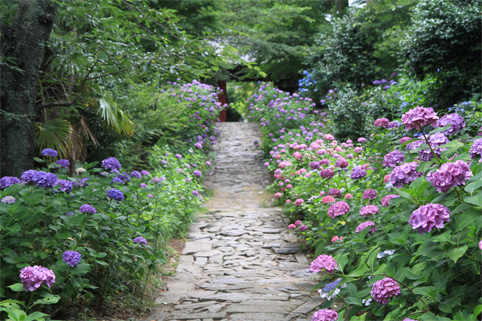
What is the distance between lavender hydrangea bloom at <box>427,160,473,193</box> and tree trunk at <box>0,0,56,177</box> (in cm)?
335

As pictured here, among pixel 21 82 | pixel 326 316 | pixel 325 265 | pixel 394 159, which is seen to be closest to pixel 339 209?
pixel 394 159

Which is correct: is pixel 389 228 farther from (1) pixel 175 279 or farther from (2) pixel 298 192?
(2) pixel 298 192

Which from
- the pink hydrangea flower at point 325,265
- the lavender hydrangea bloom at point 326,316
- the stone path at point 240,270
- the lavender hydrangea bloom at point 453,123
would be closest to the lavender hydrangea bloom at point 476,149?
the lavender hydrangea bloom at point 453,123

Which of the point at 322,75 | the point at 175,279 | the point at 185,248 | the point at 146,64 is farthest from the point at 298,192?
the point at 322,75

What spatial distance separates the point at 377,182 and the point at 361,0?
12.2 metres

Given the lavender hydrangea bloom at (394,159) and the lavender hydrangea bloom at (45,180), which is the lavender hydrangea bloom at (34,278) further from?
the lavender hydrangea bloom at (394,159)

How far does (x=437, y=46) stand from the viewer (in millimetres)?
7219

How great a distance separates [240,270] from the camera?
4.83 m

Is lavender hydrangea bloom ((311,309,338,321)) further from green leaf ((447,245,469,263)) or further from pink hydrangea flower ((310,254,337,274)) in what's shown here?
green leaf ((447,245,469,263))

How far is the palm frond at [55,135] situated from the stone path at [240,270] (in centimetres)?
195

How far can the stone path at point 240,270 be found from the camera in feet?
11.9

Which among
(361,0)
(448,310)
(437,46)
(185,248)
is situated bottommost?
(185,248)

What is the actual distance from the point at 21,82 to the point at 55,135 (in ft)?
4.46

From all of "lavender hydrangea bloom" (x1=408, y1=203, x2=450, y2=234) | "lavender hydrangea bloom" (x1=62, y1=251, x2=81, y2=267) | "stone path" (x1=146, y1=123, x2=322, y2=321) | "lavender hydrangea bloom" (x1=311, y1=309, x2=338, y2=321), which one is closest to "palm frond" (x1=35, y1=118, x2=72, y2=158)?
"stone path" (x1=146, y1=123, x2=322, y2=321)
